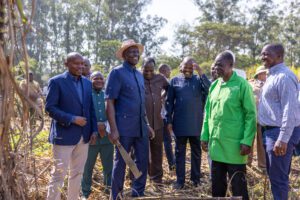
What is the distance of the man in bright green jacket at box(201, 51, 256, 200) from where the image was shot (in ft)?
12.3

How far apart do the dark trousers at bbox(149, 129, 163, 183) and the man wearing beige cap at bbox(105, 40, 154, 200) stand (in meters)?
1.10

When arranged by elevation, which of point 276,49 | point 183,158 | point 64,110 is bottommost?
point 183,158

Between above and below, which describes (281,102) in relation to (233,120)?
above

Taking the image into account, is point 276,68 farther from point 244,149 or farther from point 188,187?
point 188,187

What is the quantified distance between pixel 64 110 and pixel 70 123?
18cm

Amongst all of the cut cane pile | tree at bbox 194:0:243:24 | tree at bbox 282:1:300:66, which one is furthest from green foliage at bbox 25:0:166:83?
the cut cane pile

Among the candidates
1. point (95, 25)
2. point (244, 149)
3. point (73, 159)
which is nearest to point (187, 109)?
point (244, 149)

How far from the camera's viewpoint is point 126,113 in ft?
14.1

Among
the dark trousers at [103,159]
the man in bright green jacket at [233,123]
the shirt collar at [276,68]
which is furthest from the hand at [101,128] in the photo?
the shirt collar at [276,68]

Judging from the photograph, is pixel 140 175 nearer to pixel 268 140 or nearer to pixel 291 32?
pixel 268 140

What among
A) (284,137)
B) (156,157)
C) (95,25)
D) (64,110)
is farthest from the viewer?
(95,25)

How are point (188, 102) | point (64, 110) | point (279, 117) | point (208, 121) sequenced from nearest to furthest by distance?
point (279, 117)
point (64, 110)
point (208, 121)
point (188, 102)

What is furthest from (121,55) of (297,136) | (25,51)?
(25,51)

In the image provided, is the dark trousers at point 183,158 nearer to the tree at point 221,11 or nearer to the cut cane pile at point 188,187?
the cut cane pile at point 188,187
